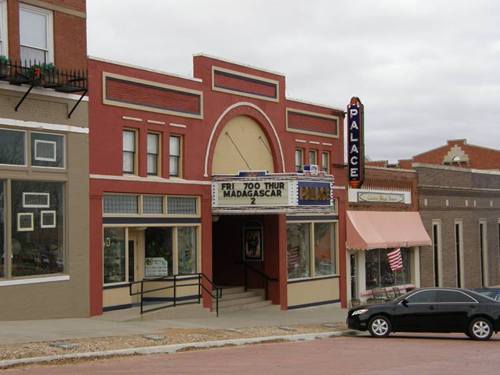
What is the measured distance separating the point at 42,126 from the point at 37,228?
2594 millimetres

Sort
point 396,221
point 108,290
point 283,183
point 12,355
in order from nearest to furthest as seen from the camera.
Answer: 1. point 12,355
2. point 108,290
3. point 283,183
4. point 396,221

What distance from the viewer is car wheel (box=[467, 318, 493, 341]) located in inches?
788

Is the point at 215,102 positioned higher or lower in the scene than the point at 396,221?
higher

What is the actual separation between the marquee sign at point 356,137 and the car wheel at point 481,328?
11.4m

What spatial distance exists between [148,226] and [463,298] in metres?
9.19

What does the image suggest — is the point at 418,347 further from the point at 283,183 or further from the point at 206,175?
the point at 206,175

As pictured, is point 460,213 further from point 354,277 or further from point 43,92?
point 43,92

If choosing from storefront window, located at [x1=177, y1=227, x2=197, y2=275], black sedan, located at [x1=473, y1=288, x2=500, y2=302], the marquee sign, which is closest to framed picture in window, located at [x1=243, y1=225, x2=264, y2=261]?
storefront window, located at [x1=177, y1=227, x2=197, y2=275]

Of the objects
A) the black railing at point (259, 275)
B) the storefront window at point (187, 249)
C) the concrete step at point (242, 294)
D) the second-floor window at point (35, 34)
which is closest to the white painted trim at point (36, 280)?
the storefront window at point (187, 249)

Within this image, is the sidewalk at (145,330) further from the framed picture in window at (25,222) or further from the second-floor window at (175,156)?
the second-floor window at (175,156)

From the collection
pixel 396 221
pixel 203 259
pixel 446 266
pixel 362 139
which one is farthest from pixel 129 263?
pixel 446 266

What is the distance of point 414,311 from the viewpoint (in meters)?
20.5

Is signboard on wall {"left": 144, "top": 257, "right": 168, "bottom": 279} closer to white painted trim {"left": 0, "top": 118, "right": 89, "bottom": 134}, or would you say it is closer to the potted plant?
white painted trim {"left": 0, "top": 118, "right": 89, "bottom": 134}

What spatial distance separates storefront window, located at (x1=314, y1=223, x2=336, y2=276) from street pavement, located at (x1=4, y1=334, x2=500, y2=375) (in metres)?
11.3
